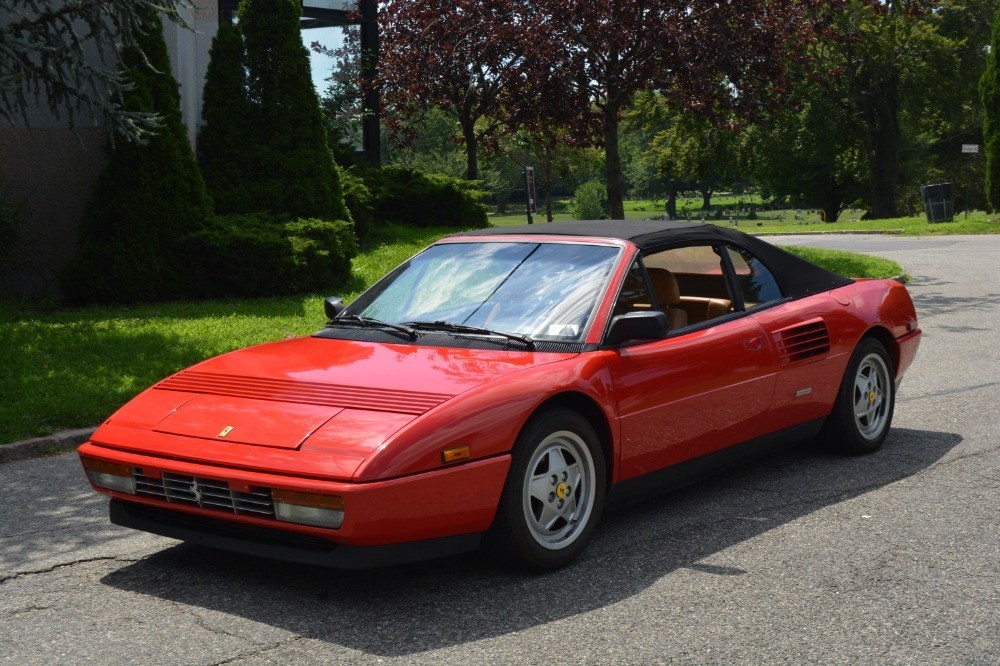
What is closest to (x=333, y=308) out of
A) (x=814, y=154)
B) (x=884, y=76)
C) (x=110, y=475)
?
(x=110, y=475)

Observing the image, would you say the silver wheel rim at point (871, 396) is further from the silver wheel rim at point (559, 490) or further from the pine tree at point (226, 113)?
the pine tree at point (226, 113)

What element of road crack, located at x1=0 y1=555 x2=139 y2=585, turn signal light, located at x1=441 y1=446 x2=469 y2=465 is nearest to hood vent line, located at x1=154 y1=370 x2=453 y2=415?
turn signal light, located at x1=441 y1=446 x2=469 y2=465

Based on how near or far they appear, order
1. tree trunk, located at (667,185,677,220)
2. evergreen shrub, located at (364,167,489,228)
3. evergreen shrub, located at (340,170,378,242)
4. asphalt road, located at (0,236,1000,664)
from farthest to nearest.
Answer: tree trunk, located at (667,185,677,220) < evergreen shrub, located at (364,167,489,228) < evergreen shrub, located at (340,170,378,242) < asphalt road, located at (0,236,1000,664)

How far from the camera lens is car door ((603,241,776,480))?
523 centimetres

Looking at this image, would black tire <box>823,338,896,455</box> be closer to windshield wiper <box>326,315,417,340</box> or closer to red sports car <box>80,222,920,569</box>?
red sports car <box>80,222,920,569</box>

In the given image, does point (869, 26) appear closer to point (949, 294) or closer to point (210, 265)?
point (949, 294)

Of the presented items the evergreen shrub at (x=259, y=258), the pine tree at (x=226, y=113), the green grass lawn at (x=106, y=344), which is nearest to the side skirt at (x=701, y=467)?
the green grass lawn at (x=106, y=344)

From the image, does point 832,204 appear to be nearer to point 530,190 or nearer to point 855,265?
point 855,265

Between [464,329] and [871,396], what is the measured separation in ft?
9.46

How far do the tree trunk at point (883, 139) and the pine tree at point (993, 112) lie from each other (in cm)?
817

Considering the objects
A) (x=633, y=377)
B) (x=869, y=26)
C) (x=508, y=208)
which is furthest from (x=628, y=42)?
(x=508, y=208)

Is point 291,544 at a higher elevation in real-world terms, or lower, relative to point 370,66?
lower

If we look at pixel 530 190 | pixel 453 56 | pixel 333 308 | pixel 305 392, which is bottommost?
pixel 305 392

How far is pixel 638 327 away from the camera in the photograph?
5.15 m
